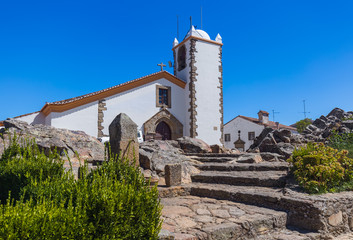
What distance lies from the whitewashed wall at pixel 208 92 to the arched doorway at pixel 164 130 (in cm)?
216

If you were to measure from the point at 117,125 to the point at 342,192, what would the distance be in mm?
5083

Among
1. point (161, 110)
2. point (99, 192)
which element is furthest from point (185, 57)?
point (99, 192)

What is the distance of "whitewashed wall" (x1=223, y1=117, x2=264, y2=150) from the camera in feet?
110

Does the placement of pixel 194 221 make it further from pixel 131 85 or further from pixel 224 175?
pixel 131 85

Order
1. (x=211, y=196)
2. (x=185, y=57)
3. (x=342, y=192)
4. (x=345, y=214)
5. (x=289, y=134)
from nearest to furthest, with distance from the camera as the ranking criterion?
(x=345, y=214)
(x=342, y=192)
(x=211, y=196)
(x=289, y=134)
(x=185, y=57)

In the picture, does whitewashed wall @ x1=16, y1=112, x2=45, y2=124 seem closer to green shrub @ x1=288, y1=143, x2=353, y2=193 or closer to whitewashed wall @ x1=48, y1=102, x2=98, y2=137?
whitewashed wall @ x1=48, y1=102, x2=98, y2=137

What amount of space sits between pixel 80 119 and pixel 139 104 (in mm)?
3985

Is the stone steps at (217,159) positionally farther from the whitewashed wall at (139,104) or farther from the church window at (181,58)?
the church window at (181,58)

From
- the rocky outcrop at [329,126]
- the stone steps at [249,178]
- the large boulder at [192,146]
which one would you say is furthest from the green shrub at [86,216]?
the rocky outcrop at [329,126]

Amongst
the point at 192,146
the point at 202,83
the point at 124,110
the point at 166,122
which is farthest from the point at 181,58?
the point at 192,146

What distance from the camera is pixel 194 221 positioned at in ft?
14.4

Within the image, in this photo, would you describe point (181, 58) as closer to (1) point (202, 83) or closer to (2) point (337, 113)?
(1) point (202, 83)

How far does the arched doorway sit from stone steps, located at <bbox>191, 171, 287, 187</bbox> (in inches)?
432

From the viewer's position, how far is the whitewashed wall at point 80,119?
1528 cm
